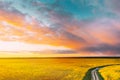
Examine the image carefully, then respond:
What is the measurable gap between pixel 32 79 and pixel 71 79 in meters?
5.50

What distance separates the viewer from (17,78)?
52781mm

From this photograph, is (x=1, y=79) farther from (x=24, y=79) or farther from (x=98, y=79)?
(x=98, y=79)

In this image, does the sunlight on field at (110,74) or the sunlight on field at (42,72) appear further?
the sunlight on field at (42,72)

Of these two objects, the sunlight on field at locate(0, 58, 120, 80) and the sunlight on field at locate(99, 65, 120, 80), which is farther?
the sunlight on field at locate(0, 58, 120, 80)

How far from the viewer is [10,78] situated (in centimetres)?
5269

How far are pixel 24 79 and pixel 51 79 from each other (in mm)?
3767

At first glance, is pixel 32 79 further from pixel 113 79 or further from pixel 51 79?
pixel 113 79

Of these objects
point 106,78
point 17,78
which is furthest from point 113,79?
point 17,78

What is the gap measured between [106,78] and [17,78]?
1286 centimetres

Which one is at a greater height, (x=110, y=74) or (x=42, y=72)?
(x=42, y=72)

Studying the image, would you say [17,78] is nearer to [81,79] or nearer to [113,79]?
[81,79]

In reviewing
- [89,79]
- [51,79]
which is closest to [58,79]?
[51,79]

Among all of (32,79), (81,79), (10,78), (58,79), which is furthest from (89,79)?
(10,78)

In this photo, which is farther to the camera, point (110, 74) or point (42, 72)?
point (42, 72)
